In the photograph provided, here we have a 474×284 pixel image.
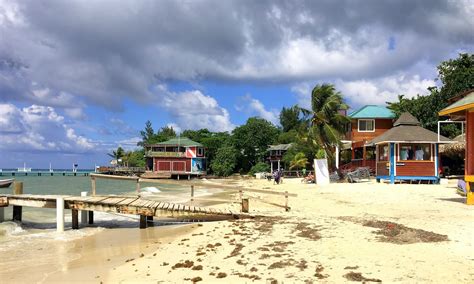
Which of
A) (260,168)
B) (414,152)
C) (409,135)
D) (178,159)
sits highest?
(409,135)

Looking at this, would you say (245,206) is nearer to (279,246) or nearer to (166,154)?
(279,246)

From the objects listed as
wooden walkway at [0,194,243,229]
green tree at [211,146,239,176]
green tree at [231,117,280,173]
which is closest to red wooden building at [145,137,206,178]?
green tree at [211,146,239,176]

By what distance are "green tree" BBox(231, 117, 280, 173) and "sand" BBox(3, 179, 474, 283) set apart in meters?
58.2

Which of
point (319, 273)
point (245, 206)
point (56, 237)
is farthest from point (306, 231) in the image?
point (56, 237)

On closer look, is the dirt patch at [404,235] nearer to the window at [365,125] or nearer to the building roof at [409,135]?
the building roof at [409,135]

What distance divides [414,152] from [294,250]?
21.5m

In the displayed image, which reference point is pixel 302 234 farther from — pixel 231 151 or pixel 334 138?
pixel 231 151

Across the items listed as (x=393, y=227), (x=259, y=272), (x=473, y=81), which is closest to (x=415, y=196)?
(x=393, y=227)

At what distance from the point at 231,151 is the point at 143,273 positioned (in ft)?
208

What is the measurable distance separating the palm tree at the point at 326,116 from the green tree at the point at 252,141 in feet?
127

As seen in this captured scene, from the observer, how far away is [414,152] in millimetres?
26734

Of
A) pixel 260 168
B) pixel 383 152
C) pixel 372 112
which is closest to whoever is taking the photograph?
pixel 383 152

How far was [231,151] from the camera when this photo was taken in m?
70.8

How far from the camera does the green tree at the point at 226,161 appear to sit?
7012cm
